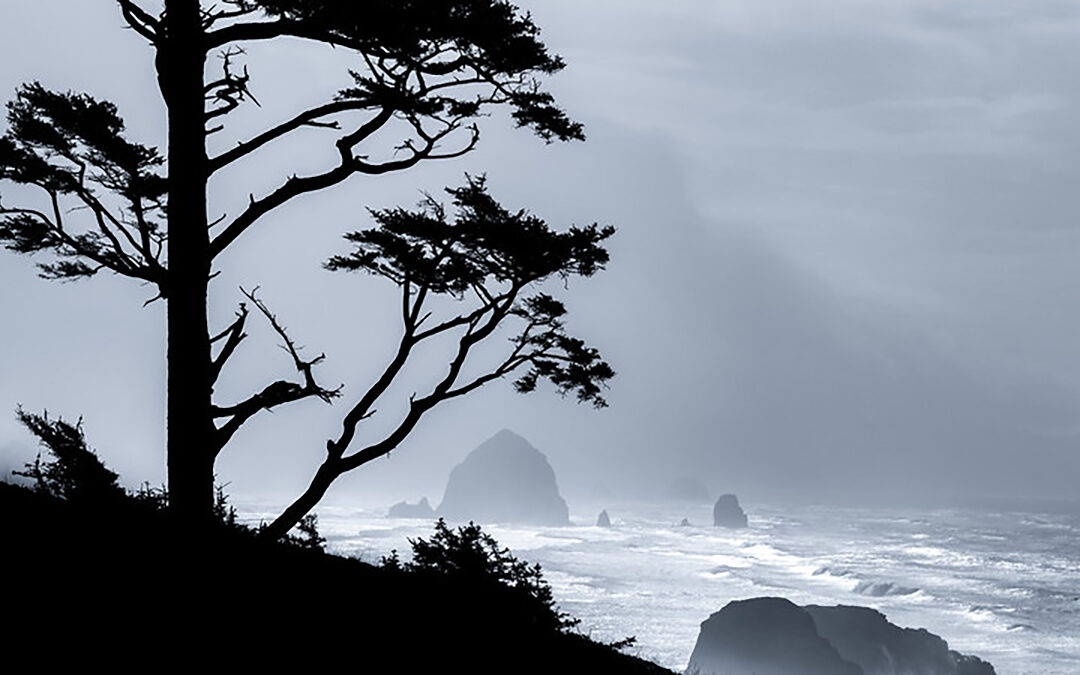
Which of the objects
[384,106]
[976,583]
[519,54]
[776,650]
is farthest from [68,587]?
[976,583]

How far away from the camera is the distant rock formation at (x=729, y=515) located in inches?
6083

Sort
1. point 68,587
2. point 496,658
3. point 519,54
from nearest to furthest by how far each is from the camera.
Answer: point 68,587
point 496,658
point 519,54

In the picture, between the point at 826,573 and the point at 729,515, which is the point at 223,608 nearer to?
the point at 826,573

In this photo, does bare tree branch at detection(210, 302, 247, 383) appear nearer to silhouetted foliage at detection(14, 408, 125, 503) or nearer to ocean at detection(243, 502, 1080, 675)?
silhouetted foliage at detection(14, 408, 125, 503)

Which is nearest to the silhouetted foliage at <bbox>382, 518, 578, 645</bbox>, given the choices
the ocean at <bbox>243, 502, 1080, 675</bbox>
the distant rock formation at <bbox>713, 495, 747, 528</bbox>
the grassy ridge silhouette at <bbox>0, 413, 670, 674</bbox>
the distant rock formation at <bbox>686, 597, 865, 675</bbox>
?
the grassy ridge silhouette at <bbox>0, 413, 670, 674</bbox>

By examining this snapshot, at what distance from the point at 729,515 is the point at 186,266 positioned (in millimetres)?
153739

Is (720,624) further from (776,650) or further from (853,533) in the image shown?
(853,533)

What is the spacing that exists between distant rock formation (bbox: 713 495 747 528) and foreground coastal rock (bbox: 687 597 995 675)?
109316mm

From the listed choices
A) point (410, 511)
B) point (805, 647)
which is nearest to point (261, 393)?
point (805, 647)

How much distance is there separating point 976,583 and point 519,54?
280ft

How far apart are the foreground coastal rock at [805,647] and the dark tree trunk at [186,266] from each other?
121 feet

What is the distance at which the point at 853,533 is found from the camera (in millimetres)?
137125

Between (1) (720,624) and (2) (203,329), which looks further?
(1) (720,624)

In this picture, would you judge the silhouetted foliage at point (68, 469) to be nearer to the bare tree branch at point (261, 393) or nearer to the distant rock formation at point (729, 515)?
the bare tree branch at point (261, 393)
